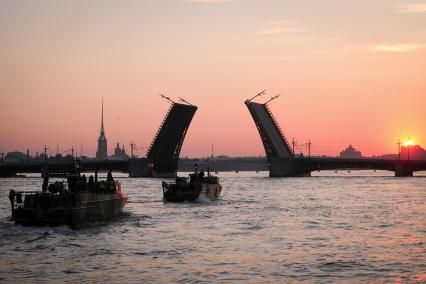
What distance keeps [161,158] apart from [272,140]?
24.3 m

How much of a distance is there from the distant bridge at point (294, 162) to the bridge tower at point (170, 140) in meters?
17.8

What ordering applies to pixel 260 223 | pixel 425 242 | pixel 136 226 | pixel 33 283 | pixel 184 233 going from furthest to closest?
pixel 260 223 → pixel 136 226 → pixel 184 233 → pixel 425 242 → pixel 33 283

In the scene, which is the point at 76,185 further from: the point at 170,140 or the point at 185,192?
the point at 170,140

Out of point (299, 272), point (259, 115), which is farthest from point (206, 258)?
point (259, 115)

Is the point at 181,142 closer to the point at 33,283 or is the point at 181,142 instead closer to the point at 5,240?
the point at 5,240

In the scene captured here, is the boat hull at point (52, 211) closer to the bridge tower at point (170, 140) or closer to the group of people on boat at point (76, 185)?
the group of people on boat at point (76, 185)

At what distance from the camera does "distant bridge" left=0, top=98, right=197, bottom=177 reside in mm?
135125

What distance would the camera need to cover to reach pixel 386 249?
1359 inches

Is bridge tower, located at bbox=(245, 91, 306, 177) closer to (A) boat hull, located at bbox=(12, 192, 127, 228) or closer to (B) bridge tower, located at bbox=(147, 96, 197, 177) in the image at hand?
(B) bridge tower, located at bbox=(147, 96, 197, 177)

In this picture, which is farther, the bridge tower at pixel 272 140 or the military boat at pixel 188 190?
the bridge tower at pixel 272 140

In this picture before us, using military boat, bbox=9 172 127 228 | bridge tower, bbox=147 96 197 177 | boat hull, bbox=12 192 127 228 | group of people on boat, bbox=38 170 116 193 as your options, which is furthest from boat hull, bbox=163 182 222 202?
bridge tower, bbox=147 96 197 177

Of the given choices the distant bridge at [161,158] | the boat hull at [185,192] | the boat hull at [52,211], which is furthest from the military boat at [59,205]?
the distant bridge at [161,158]

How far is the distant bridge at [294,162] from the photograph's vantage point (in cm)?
15550

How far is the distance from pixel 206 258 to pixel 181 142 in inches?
4717
